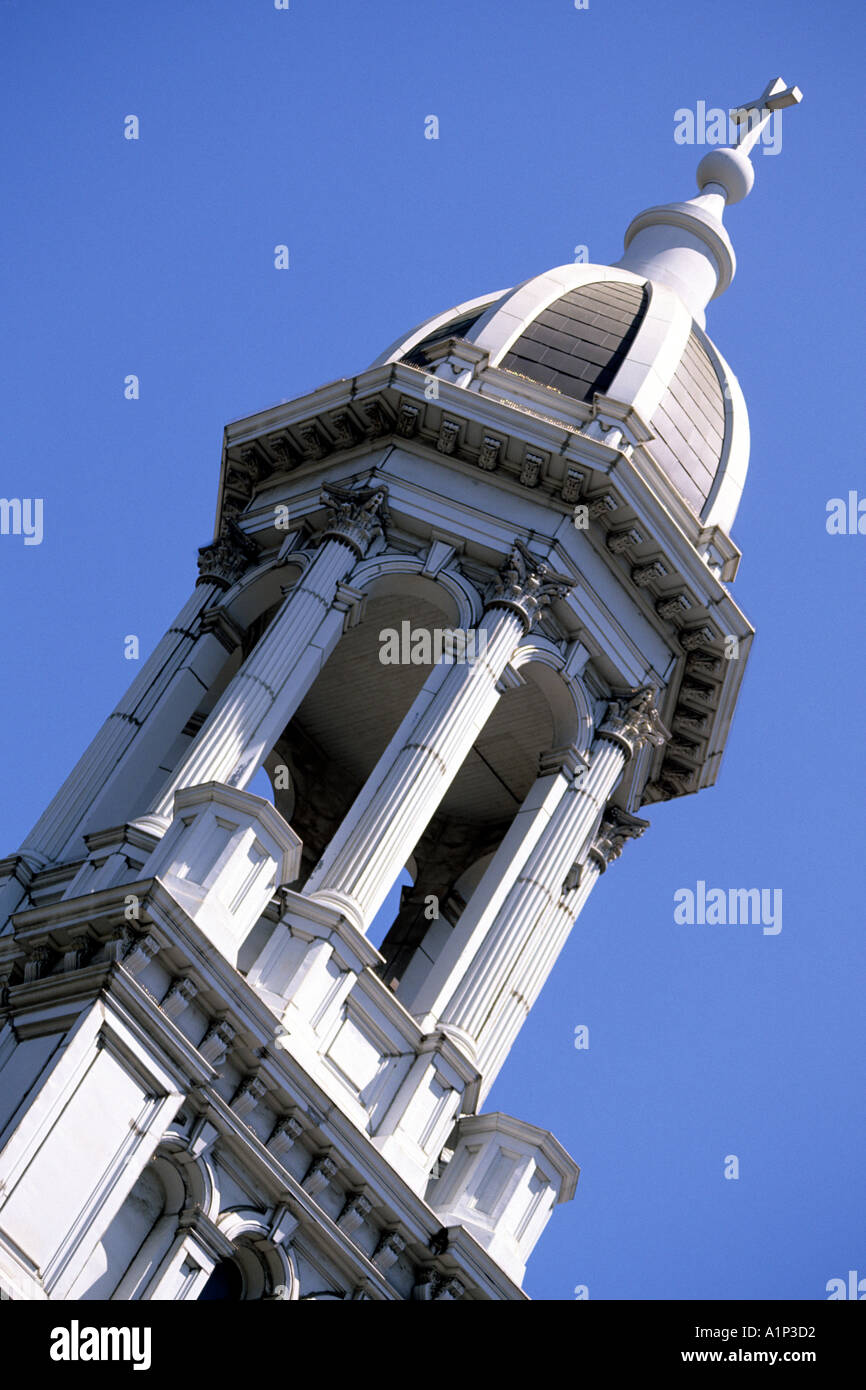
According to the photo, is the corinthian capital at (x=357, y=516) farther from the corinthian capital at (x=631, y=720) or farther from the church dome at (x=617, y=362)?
the corinthian capital at (x=631, y=720)

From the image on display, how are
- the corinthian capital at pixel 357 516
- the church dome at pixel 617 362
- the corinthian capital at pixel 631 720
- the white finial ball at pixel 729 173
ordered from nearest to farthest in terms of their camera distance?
1. the corinthian capital at pixel 357 516
2. the corinthian capital at pixel 631 720
3. the church dome at pixel 617 362
4. the white finial ball at pixel 729 173

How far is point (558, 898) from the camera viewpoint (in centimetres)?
3941

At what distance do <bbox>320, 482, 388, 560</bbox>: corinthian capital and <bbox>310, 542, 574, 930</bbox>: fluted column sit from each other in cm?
219

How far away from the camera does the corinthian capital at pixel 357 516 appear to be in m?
39.7

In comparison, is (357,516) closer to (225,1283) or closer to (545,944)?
(545,944)

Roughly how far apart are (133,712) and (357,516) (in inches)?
189

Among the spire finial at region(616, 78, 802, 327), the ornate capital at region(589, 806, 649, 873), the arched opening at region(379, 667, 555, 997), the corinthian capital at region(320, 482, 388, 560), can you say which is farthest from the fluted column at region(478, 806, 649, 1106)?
the spire finial at region(616, 78, 802, 327)

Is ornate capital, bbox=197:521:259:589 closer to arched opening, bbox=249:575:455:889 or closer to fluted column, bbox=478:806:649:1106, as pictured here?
arched opening, bbox=249:575:455:889

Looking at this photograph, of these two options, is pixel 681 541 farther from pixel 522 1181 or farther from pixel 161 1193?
pixel 161 1193

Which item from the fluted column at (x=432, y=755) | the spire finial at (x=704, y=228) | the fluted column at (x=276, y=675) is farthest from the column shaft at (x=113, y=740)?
the spire finial at (x=704, y=228)

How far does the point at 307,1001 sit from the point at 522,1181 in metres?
4.67

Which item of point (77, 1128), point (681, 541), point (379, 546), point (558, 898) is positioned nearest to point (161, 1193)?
point (77, 1128)

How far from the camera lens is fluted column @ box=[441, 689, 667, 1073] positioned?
37.1 m
